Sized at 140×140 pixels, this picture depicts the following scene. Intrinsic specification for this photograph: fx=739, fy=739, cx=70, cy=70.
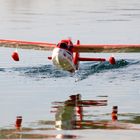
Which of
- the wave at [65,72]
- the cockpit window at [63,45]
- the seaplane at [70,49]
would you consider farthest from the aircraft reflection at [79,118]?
the wave at [65,72]

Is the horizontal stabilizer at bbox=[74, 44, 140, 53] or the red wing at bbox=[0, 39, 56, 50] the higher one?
the red wing at bbox=[0, 39, 56, 50]

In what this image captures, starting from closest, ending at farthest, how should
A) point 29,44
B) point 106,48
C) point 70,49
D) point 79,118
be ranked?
point 79,118
point 70,49
point 106,48
point 29,44

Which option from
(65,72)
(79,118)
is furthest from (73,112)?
(65,72)

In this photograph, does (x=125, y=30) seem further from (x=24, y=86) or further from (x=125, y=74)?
(x=24, y=86)

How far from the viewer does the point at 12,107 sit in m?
16.9

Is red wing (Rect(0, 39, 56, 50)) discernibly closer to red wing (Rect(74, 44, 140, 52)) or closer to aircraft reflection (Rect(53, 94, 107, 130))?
red wing (Rect(74, 44, 140, 52))

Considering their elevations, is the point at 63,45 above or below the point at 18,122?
above

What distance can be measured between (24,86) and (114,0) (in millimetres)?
51021

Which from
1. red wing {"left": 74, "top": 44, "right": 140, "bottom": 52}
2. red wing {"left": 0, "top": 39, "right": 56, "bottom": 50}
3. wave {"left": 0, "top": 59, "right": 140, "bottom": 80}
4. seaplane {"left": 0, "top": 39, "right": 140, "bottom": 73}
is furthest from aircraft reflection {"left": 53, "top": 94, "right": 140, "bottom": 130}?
wave {"left": 0, "top": 59, "right": 140, "bottom": 80}

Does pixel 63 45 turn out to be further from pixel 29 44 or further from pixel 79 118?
pixel 79 118

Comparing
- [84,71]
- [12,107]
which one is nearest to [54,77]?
[84,71]

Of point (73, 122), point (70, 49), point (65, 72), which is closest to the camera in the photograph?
point (73, 122)

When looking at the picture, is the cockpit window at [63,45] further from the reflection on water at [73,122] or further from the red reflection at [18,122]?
the red reflection at [18,122]

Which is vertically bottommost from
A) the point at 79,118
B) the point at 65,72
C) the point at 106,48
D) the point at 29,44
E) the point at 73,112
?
the point at 79,118
